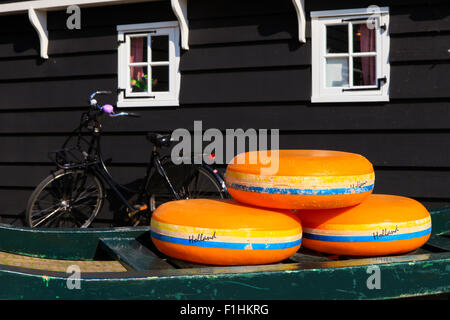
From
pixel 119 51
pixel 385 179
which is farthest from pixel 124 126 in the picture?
pixel 385 179

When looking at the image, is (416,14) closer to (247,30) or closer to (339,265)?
(247,30)

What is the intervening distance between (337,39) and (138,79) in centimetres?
176

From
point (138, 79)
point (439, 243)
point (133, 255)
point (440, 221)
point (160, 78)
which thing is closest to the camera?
point (133, 255)

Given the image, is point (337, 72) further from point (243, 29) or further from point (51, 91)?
point (51, 91)

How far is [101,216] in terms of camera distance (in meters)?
4.20

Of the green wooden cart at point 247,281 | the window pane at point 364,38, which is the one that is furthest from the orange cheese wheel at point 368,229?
the window pane at point 364,38

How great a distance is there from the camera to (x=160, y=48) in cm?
434

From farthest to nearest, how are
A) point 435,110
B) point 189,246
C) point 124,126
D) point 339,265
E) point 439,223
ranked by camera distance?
point 124,126
point 435,110
point 439,223
point 189,246
point 339,265

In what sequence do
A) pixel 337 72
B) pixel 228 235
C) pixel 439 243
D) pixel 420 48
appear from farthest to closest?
1. pixel 337 72
2. pixel 420 48
3. pixel 439 243
4. pixel 228 235

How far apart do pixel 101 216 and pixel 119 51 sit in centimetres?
149

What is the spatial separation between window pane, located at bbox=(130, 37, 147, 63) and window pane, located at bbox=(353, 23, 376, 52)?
1852mm

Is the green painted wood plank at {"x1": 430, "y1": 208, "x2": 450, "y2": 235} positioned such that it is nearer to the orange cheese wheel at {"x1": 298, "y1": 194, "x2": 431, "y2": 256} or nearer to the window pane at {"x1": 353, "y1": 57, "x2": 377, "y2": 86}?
the orange cheese wheel at {"x1": 298, "y1": 194, "x2": 431, "y2": 256}

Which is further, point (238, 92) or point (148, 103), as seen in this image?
point (148, 103)

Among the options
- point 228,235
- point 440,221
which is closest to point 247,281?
point 228,235
